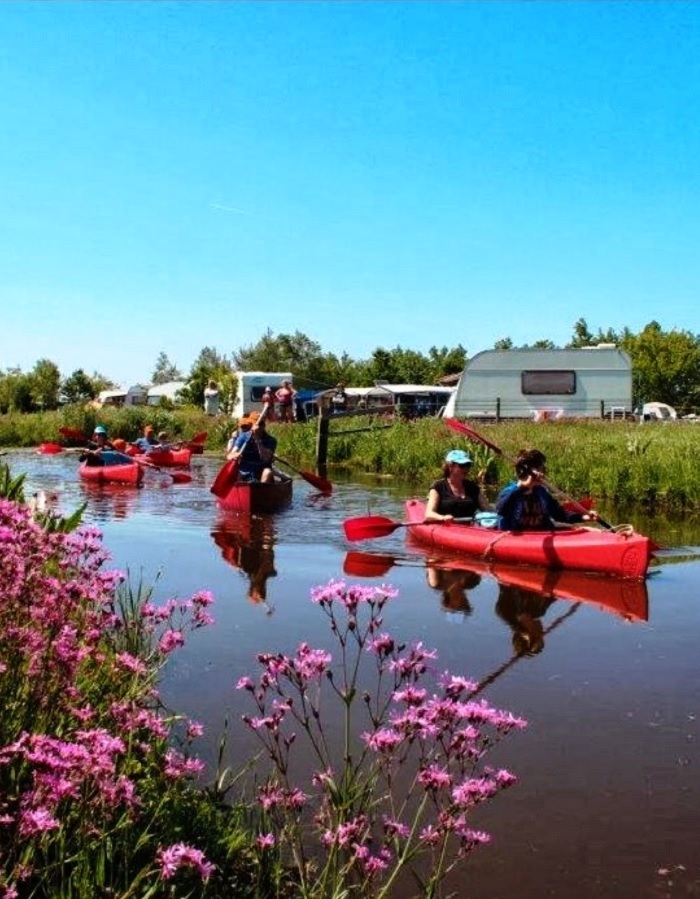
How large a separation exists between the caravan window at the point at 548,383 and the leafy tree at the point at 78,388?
138ft

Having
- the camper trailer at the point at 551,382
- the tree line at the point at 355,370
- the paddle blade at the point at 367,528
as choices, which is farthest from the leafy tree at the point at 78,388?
the paddle blade at the point at 367,528

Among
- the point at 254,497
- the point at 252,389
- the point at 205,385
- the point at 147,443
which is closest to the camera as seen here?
the point at 254,497

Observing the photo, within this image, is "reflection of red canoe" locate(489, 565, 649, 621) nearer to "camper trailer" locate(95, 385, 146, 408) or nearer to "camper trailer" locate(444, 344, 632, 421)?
"camper trailer" locate(444, 344, 632, 421)

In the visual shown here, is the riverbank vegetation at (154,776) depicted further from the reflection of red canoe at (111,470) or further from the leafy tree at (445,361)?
the leafy tree at (445,361)

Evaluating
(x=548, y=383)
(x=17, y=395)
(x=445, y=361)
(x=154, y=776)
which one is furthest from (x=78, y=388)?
(x=154, y=776)

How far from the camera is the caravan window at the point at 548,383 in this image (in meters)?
37.6

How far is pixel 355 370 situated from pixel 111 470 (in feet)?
187

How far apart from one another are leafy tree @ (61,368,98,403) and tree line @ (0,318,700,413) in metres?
0.07

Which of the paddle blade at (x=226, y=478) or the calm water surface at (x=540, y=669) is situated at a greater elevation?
the paddle blade at (x=226, y=478)

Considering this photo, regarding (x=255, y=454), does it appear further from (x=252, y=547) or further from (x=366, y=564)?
(x=366, y=564)

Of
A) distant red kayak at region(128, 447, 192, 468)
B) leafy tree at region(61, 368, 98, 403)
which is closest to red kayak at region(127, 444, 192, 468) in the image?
distant red kayak at region(128, 447, 192, 468)

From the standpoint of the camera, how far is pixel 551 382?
37.8 meters

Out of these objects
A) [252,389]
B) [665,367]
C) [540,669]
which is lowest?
[540,669]

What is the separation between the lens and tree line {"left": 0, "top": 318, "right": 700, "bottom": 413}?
62.1m
